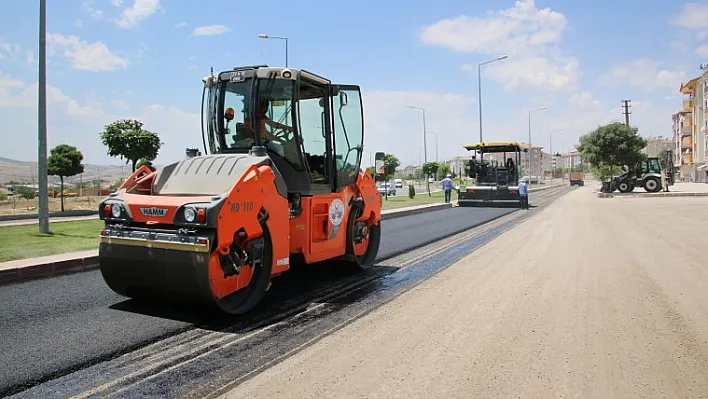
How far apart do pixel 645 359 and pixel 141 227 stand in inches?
171

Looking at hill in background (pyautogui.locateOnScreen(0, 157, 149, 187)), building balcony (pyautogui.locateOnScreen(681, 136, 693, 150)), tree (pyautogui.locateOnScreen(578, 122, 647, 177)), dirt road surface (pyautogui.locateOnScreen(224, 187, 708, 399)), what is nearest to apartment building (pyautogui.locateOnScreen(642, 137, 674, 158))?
building balcony (pyautogui.locateOnScreen(681, 136, 693, 150))

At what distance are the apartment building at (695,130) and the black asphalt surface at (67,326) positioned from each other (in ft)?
220

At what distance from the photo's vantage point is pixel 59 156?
96.2 ft

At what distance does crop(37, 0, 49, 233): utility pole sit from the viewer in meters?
11.3

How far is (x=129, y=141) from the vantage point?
29.2 meters

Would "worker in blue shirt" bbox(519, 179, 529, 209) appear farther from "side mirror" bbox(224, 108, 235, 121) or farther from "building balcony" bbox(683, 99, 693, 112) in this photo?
"building balcony" bbox(683, 99, 693, 112)

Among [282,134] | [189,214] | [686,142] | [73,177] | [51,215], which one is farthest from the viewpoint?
[686,142]

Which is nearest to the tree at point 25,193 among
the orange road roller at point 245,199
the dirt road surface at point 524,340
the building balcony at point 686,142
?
the orange road roller at point 245,199

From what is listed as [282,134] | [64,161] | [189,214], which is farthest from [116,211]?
[64,161]

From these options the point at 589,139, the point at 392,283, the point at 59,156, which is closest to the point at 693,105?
the point at 589,139

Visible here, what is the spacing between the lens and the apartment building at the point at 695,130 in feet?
200

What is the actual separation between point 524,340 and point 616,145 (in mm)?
38974

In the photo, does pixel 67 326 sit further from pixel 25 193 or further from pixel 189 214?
pixel 25 193

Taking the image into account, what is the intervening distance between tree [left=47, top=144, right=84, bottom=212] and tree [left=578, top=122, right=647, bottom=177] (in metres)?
34.8
